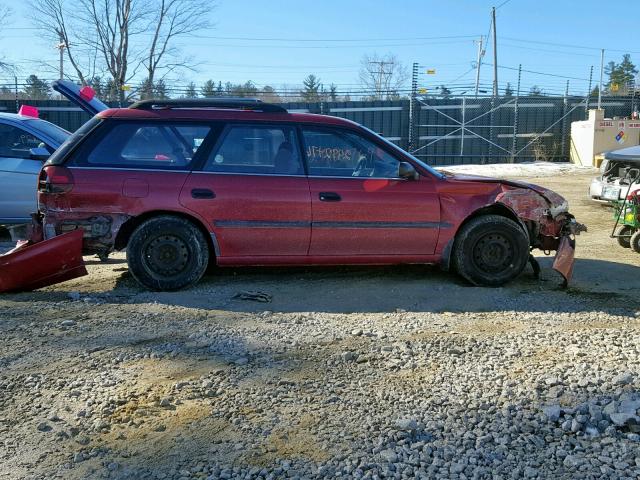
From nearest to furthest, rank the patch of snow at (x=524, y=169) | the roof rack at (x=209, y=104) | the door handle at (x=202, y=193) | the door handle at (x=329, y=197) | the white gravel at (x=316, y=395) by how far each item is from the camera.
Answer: the white gravel at (x=316, y=395) → the door handle at (x=202, y=193) → the door handle at (x=329, y=197) → the roof rack at (x=209, y=104) → the patch of snow at (x=524, y=169)

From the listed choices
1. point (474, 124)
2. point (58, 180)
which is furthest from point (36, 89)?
point (58, 180)

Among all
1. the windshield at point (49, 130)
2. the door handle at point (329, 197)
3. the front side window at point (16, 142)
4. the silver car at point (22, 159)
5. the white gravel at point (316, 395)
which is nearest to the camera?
the white gravel at point (316, 395)

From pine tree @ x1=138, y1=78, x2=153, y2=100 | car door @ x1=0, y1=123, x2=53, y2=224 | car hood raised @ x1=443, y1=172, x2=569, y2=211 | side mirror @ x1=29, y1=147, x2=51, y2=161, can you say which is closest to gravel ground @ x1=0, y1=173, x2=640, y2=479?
car hood raised @ x1=443, y1=172, x2=569, y2=211

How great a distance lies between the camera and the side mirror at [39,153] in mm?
8242

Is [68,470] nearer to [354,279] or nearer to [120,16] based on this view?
[354,279]

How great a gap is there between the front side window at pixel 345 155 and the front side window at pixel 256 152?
0.55ft

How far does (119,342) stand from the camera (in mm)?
4395

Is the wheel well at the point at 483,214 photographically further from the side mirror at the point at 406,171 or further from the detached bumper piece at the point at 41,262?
the detached bumper piece at the point at 41,262

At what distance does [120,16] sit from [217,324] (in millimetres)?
36857

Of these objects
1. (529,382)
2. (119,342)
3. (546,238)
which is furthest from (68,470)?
(546,238)

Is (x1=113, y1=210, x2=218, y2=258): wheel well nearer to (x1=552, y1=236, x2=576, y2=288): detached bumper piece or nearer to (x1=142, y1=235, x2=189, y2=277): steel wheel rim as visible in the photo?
(x1=142, y1=235, x2=189, y2=277): steel wheel rim

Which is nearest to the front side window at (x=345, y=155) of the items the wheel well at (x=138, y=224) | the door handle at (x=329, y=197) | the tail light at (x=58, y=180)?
the door handle at (x=329, y=197)

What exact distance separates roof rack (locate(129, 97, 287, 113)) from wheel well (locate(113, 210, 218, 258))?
103cm

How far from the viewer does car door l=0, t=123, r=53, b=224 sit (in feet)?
26.8
